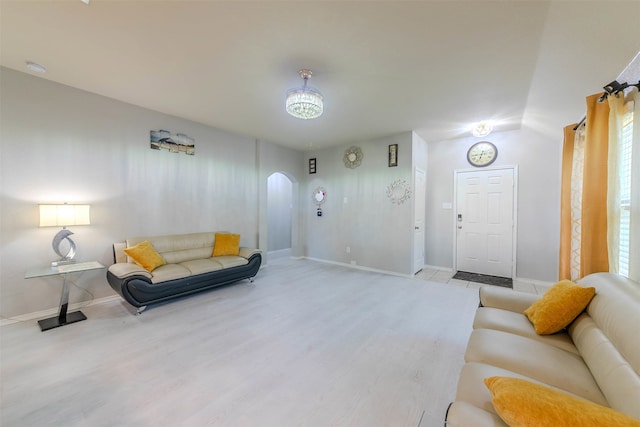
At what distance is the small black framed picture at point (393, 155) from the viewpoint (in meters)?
4.83

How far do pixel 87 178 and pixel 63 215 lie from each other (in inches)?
25.5

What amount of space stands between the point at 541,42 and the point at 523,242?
11.5 feet

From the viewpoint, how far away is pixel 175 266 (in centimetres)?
352

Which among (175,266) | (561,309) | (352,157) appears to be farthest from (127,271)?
(352,157)

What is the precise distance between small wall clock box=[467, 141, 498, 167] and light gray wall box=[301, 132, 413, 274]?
4.28 feet

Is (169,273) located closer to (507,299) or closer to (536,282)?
(507,299)

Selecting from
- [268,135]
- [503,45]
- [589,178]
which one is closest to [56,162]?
[268,135]

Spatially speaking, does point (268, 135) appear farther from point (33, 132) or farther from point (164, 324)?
point (164, 324)

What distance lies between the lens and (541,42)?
211 cm

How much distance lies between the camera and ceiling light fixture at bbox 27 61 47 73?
2609mm

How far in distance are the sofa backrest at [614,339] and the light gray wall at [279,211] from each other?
19.8ft

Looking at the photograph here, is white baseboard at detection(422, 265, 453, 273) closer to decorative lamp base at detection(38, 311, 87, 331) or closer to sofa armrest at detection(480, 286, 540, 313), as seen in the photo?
sofa armrest at detection(480, 286, 540, 313)

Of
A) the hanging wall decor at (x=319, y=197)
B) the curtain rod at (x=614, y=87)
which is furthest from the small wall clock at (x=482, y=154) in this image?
the hanging wall decor at (x=319, y=197)

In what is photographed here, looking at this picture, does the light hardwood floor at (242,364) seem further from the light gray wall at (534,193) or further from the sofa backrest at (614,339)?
the light gray wall at (534,193)
